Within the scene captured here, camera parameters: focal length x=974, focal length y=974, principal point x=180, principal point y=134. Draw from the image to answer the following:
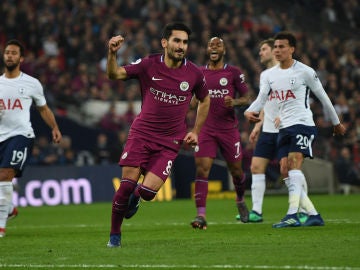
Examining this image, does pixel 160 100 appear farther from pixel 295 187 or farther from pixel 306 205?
pixel 306 205

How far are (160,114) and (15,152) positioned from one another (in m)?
2.51

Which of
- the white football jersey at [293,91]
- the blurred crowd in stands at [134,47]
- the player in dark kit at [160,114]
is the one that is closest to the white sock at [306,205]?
the white football jersey at [293,91]

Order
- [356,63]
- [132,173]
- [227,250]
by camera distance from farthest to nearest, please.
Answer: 1. [356,63]
2. [132,173]
3. [227,250]

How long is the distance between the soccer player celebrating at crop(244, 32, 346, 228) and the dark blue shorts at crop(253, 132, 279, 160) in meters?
1.00

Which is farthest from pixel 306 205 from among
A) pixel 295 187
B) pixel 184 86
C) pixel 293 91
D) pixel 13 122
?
pixel 13 122

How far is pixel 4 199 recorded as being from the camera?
38.4 feet

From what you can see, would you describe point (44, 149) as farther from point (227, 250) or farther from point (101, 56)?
point (227, 250)

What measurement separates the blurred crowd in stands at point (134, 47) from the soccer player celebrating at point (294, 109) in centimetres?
1158

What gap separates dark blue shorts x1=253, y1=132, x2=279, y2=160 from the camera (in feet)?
44.2

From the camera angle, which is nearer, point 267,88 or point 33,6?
point 267,88

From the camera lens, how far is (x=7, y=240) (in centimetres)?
1123

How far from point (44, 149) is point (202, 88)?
43.9 feet

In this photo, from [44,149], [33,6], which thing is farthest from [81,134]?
[33,6]

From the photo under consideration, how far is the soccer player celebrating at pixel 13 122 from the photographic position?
11.8 metres
